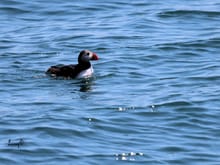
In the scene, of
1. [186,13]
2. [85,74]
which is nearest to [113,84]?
[85,74]

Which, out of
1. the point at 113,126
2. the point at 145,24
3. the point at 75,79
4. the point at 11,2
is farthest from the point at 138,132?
the point at 11,2

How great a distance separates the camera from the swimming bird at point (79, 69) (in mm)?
18000

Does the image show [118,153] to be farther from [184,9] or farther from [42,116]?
[184,9]

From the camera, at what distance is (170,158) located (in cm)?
1270

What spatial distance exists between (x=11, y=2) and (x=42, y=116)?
12.4 meters

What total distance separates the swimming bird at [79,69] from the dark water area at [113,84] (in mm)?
147

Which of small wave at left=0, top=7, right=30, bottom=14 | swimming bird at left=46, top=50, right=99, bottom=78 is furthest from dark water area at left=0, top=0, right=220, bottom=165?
swimming bird at left=46, top=50, right=99, bottom=78

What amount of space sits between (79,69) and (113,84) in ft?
3.69

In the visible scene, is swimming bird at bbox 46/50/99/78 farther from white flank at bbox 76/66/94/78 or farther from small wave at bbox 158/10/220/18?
small wave at bbox 158/10/220/18

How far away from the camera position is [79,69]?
18.4 meters

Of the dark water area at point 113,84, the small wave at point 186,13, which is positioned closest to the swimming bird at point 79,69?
the dark water area at point 113,84

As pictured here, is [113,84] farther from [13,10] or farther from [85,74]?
[13,10]

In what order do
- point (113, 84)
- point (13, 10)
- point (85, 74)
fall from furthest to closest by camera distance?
1. point (13, 10)
2. point (85, 74)
3. point (113, 84)

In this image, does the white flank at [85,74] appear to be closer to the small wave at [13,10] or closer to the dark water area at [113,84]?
the dark water area at [113,84]
